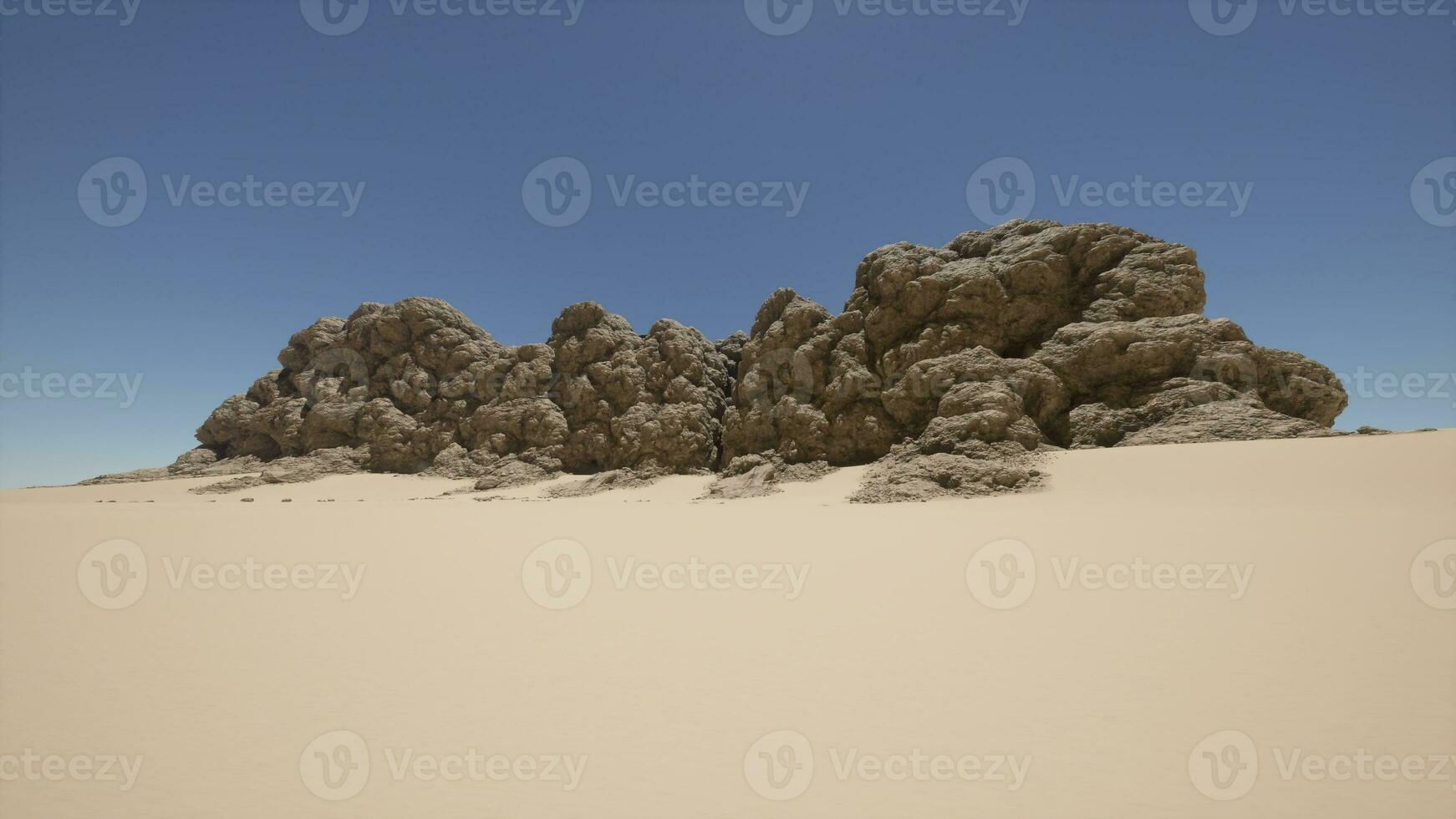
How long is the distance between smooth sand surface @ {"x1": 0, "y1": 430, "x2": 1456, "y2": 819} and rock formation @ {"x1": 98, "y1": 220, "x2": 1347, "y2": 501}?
6.87 meters

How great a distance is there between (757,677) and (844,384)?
52.1 feet

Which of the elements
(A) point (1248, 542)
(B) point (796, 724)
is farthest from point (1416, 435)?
(B) point (796, 724)

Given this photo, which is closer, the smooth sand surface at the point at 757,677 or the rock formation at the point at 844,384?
the smooth sand surface at the point at 757,677

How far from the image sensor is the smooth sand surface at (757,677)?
2.37m

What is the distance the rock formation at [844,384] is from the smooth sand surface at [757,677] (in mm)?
6870

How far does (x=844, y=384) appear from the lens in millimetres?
18516

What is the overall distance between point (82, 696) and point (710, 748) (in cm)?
386

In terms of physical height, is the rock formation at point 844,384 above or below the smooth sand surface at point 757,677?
above

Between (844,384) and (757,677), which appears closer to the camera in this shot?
(757,677)

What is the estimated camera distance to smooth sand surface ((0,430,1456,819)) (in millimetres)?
2371

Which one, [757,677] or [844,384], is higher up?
[844,384]

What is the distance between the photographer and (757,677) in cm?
332

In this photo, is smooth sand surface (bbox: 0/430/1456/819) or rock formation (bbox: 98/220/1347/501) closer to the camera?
smooth sand surface (bbox: 0/430/1456/819)

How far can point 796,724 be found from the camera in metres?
2.81
